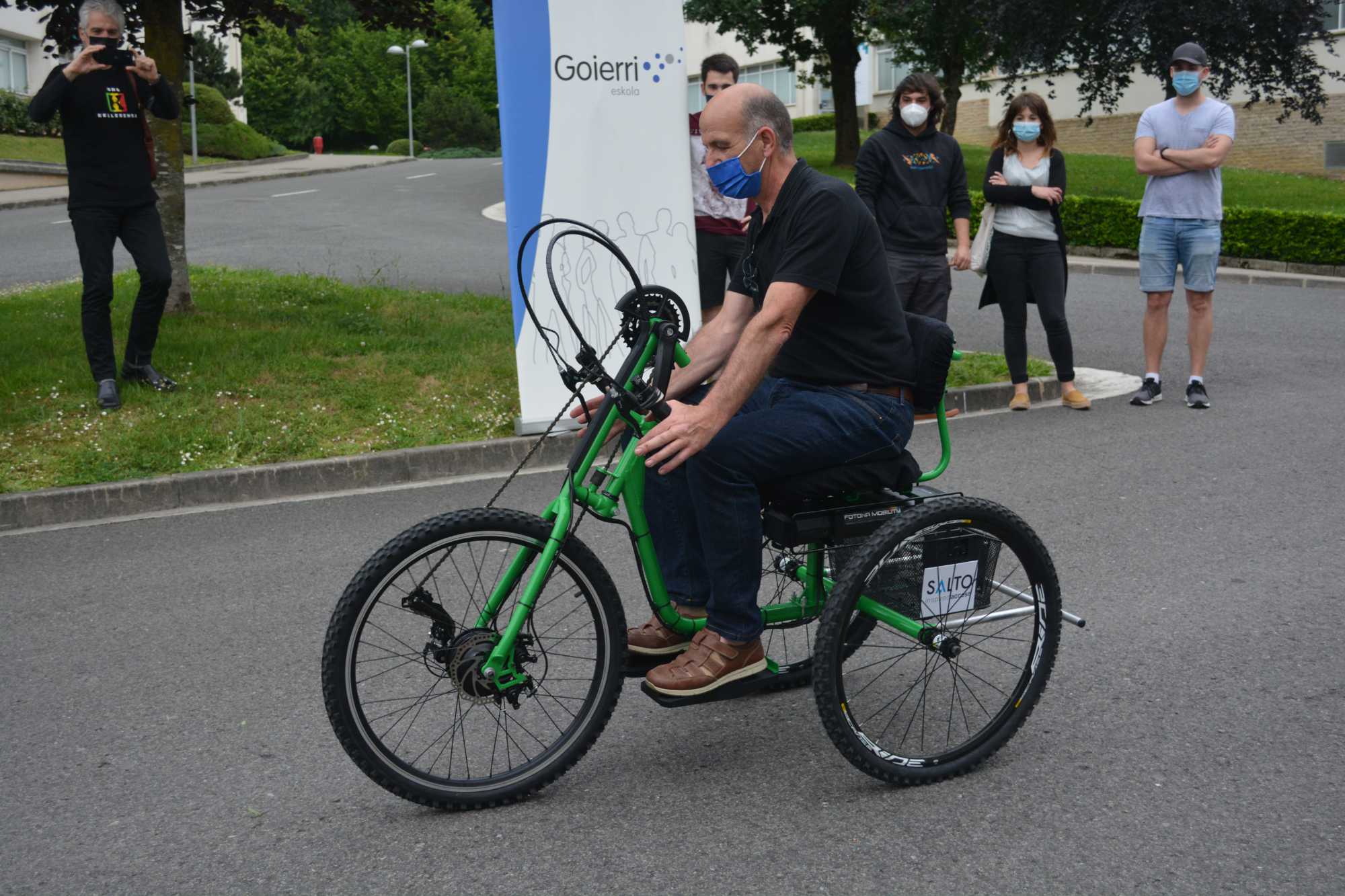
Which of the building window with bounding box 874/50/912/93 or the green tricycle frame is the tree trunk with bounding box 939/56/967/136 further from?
the green tricycle frame

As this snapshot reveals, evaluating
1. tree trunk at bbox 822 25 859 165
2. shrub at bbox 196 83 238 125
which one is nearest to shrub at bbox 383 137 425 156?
shrub at bbox 196 83 238 125

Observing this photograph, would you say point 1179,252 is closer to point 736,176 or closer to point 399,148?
point 736,176

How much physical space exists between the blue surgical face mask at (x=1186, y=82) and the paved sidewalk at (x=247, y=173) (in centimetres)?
1968

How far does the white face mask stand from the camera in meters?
8.13

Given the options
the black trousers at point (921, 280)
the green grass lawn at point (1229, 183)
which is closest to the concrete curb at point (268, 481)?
the black trousers at point (921, 280)

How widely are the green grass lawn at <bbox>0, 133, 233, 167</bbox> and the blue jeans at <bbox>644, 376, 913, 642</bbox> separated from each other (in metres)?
31.9

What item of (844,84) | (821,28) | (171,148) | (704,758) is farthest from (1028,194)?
(844,84)

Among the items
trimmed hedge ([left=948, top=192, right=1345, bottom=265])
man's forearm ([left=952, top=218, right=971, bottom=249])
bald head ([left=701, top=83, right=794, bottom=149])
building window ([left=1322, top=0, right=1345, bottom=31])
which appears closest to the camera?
bald head ([left=701, top=83, right=794, bottom=149])

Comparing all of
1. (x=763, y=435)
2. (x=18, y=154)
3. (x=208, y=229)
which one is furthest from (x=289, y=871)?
(x=18, y=154)

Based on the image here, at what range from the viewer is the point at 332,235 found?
20594mm

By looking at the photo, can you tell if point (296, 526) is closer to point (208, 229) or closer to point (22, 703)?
point (22, 703)

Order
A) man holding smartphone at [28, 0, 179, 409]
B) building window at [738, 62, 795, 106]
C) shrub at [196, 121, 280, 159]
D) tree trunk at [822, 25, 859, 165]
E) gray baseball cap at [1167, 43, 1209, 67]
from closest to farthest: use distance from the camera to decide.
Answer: man holding smartphone at [28, 0, 179, 409]
gray baseball cap at [1167, 43, 1209, 67]
tree trunk at [822, 25, 859, 165]
shrub at [196, 121, 280, 159]
building window at [738, 62, 795, 106]

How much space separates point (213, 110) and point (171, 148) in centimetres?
3523

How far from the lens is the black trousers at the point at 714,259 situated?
8.60m
